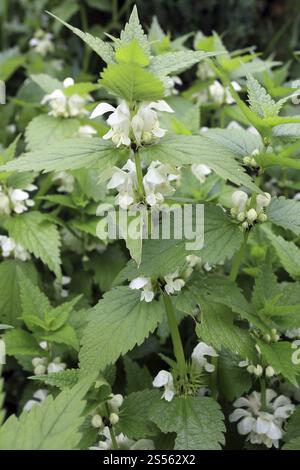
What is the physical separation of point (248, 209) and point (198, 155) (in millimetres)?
227

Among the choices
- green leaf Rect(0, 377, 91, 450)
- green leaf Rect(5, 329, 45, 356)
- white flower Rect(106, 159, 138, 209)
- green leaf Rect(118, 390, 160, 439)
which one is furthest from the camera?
green leaf Rect(5, 329, 45, 356)

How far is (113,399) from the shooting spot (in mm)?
1216

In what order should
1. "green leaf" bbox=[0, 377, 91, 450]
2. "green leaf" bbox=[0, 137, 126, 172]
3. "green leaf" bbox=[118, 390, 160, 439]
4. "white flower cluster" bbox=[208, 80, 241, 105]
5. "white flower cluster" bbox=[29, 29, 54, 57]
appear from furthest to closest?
1. "white flower cluster" bbox=[29, 29, 54, 57]
2. "white flower cluster" bbox=[208, 80, 241, 105]
3. "green leaf" bbox=[118, 390, 160, 439]
4. "green leaf" bbox=[0, 137, 126, 172]
5. "green leaf" bbox=[0, 377, 91, 450]

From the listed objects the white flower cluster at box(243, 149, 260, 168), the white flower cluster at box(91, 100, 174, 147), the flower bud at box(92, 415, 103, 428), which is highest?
the white flower cluster at box(91, 100, 174, 147)

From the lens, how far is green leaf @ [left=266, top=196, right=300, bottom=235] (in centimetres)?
112

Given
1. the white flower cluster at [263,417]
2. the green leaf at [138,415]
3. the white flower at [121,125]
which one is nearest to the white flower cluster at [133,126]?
the white flower at [121,125]

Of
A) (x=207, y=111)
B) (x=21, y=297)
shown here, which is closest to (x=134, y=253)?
(x=21, y=297)

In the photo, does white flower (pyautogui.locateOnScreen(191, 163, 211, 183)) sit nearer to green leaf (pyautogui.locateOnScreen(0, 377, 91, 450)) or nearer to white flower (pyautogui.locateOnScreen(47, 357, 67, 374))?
white flower (pyautogui.locateOnScreen(47, 357, 67, 374))

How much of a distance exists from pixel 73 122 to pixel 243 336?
0.88m

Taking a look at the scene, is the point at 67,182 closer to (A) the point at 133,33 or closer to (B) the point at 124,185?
(B) the point at 124,185

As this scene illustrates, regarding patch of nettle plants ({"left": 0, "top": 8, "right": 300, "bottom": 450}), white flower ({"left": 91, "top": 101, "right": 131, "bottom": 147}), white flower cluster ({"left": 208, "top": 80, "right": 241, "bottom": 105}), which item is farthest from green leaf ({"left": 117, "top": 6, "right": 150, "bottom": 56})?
white flower cluster ({"left": 208, "top": 80, "right": 241, "bottom": 105})

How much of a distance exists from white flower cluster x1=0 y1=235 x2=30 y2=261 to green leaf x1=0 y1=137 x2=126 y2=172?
0.55 metres

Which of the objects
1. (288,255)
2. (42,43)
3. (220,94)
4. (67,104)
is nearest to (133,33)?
(288,255)
